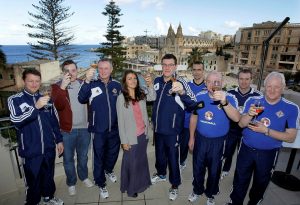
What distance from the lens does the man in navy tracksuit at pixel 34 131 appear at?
7.33 ft

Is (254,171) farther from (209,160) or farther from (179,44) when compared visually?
(179,44)

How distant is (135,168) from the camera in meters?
2.77

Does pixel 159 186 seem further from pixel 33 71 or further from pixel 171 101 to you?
pixel 33 71

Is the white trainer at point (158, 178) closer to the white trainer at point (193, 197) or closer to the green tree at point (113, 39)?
the white trainer at point (193, 197)

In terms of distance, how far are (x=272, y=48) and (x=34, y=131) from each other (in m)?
48.5

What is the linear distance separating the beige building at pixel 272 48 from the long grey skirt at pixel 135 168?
38083mm

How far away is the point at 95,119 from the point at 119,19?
981 inches

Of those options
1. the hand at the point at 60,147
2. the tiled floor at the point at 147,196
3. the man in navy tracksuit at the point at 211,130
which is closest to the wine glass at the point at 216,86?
the man in navy tracksuit at the point at 211,130

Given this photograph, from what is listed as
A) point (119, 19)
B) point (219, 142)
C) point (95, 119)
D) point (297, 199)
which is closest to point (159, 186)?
point (219, 142)

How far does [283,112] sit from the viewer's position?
225cm

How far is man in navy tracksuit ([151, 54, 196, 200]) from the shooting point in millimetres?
2668

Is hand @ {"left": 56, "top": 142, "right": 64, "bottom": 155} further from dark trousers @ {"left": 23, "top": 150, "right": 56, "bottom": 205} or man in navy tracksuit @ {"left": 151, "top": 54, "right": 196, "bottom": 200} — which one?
man in navy tracksuit @ {"left": 151, "top": 54, "right": 196, "bottom": 200}

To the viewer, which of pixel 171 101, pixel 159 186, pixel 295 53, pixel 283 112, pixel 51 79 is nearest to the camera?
pixel 283 112

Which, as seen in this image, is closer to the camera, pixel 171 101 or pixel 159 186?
pixel 171 101
